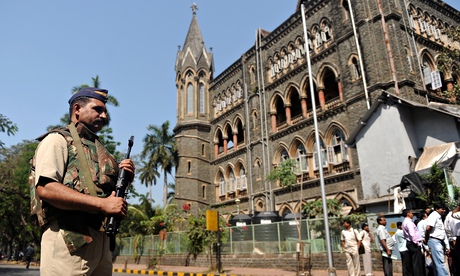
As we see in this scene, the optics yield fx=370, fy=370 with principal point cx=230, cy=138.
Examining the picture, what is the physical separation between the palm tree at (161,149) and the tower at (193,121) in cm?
237

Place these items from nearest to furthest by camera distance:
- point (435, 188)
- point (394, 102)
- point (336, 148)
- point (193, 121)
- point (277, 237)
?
point (435, 188) → point (277, 237) → point (394, 102) → point (336, 148) → point (193, 121)

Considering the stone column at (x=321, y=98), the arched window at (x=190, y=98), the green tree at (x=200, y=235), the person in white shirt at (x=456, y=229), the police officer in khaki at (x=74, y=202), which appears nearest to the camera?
the police officer in khaki at (x=74, y=202)

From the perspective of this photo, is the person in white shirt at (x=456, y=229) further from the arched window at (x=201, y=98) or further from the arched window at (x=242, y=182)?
the arched window at (x=201, y=98)

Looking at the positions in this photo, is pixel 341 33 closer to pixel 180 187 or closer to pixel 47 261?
pixel 180 187

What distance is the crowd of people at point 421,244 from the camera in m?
6.33

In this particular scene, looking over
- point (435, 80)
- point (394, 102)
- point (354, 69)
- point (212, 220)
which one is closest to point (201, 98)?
point (354, 69)

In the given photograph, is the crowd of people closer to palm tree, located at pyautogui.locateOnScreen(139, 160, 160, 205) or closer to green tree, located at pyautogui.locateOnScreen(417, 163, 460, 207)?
green tree, located at pyautogui.locateOnScreen(417, 163, 460, 207)

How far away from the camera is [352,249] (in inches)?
333

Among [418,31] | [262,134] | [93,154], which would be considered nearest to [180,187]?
[262,134]

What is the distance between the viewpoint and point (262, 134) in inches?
915

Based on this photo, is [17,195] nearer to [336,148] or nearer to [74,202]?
[336,148]

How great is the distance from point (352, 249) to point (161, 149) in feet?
78.8

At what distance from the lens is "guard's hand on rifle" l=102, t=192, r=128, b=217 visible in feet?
5.61

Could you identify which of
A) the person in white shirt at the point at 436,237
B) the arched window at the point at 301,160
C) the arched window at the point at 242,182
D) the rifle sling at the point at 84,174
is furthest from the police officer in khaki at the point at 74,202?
the arched window at the point at 242,182
